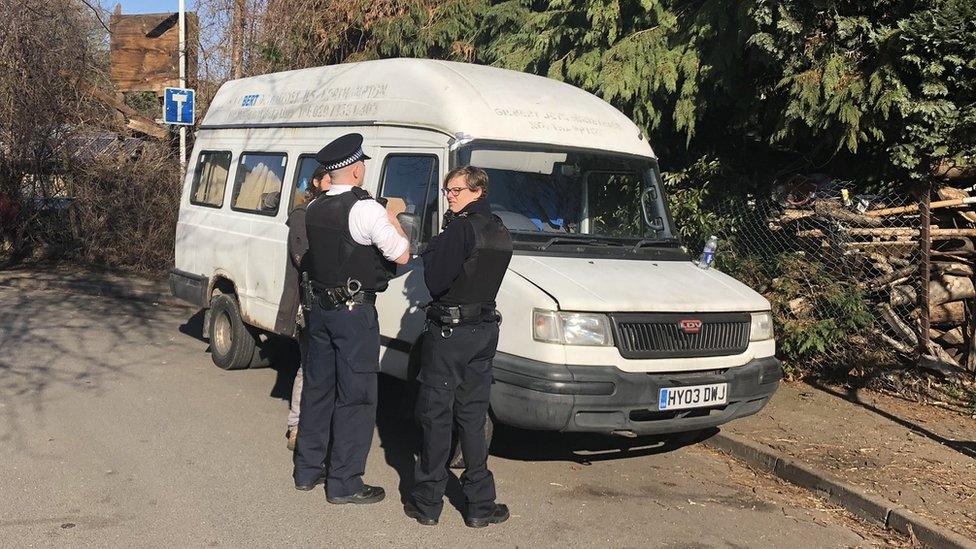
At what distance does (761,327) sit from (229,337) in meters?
4.76

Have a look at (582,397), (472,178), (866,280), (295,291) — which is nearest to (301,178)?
(295,291)

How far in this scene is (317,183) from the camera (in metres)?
6.10

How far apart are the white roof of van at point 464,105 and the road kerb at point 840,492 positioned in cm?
223

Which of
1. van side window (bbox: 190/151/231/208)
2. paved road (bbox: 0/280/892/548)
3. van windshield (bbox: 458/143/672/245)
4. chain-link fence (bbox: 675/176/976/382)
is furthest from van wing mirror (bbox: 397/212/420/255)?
chain-link fence (bbox: 675/176/976/382)

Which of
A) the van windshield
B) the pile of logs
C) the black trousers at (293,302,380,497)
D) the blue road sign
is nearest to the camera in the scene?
the black trousers at (293,302,380,497)

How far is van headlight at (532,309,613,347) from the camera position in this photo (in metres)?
5.30

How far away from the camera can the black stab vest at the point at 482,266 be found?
15.8 ft

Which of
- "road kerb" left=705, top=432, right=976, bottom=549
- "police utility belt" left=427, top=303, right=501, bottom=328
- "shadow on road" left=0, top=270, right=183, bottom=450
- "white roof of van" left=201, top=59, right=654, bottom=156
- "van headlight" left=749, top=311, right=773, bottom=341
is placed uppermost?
"white roof of van" left=201, top=59, right=654, bottom=156

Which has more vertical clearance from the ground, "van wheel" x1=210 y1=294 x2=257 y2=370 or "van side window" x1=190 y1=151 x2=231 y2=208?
"van side window" x1=190 y1=151 x2=231 y2=208

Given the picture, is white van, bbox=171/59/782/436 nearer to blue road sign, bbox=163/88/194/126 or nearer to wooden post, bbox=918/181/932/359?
wooden post, bbox=918/181/932/359

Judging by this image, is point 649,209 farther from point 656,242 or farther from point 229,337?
point 229,337

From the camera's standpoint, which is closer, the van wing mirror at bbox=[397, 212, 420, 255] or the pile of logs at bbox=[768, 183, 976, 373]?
the van wing mirror at bbox=[397, 212, 420, 255]

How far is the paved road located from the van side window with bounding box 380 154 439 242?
5.25 ft

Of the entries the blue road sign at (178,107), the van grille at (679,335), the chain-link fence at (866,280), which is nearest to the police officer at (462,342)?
the van grille at (679,335)
